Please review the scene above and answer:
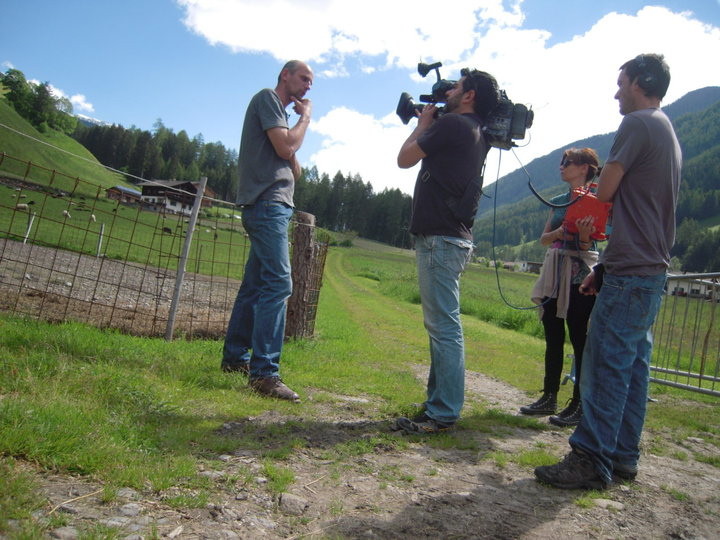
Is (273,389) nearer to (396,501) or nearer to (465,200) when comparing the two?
(396,501)

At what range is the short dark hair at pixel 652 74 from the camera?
9.42ft

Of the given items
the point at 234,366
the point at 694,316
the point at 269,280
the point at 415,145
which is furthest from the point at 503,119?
the point at 694,316

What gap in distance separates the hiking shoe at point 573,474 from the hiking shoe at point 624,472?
0.25 metres

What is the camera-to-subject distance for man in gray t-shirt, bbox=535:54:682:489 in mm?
2686

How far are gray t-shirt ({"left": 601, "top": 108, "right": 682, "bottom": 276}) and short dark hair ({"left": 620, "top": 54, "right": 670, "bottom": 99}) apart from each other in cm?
16

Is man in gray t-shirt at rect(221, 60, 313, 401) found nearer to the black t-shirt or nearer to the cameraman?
the cameraman

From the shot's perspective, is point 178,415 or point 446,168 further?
point 446,168

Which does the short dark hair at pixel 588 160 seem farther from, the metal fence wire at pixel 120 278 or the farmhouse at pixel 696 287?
the metal fence wire at pixel 120 278

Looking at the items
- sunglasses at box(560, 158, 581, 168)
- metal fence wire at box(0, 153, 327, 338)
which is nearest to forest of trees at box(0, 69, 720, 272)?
metal fence wire at box(0, 153, 327, 338)

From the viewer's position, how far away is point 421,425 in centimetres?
327

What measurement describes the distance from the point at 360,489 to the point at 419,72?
319cm

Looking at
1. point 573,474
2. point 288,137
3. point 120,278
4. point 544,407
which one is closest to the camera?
point 573,474

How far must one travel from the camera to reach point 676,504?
8.43ft

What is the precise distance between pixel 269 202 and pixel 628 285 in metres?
2.59
